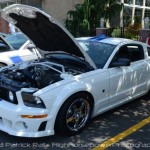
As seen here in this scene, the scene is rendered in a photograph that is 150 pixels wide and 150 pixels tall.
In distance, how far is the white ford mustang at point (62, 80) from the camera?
4.29 metres

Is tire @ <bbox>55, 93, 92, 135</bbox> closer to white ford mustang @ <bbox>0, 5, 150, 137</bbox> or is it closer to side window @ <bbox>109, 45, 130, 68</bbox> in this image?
white ford mustang @ <bbox>0, 5, 150, 137</bbox>

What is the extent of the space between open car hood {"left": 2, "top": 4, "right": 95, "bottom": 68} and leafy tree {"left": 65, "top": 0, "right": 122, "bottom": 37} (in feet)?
30.3

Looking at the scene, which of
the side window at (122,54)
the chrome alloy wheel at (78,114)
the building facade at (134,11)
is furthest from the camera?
the building facade at (134,11)

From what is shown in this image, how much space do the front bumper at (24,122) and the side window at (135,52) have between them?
2.42 metres

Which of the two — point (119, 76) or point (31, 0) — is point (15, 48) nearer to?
point (119, 76)

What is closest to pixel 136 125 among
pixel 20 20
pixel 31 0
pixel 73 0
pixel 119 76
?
pixel 119 76

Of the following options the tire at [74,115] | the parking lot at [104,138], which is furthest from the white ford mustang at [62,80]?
the parking lot at [104,138]

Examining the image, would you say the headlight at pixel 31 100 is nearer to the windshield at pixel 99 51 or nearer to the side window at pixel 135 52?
the windshield at pixel 99 51

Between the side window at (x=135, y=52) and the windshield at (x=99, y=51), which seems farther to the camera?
the side window at (x=135, y=52)

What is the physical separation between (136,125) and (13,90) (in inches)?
86.7

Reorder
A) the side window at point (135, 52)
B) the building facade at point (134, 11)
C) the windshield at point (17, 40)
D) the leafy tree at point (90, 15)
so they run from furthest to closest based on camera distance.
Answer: the building facade at point (134, 11), the leafy tree at point (90, 15), the windshield at point (17, 40), the side window at point (135, 52)

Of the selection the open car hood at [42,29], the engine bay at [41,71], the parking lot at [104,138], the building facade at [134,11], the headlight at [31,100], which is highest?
the building facade at [134,11]

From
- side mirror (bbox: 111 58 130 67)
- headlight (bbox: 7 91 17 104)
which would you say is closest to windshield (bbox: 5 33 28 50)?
side mirror (bbox: 111 58 130 67)

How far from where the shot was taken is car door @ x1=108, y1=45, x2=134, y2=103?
5270 mm
